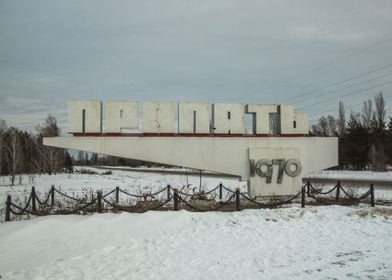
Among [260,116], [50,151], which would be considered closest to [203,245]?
[260,116]

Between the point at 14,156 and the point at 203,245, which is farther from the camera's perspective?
the point at 14,156

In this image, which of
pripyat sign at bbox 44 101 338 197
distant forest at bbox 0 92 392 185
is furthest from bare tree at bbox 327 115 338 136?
pripyat sign at bbox 44 101 338 197

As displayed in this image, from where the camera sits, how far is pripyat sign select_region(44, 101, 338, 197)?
14984 millimetres

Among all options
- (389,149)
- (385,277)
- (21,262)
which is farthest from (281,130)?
(389,149)

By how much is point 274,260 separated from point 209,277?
6.15 ft

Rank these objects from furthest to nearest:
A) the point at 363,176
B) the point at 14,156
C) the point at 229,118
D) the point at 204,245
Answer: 1. the point at 363,176
2. the point at 14,156
3. the point at 229,118
4. the point at 204,245

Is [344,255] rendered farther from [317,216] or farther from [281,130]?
[281,130]

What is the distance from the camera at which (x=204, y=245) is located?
9.85m

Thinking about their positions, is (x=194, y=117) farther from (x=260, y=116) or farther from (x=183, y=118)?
(x=260, y=116)

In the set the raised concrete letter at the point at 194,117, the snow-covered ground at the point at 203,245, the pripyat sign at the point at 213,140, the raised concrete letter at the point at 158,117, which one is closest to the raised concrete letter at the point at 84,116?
the pripyat sign at the point at 213,140

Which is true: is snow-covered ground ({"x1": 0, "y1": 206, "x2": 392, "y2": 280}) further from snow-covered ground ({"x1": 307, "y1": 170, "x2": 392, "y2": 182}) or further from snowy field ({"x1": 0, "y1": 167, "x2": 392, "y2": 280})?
snow-covered ground ({"x1": 307, "y1": 170, "x2": 392, "y2": 182})

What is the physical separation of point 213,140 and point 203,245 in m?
7.04

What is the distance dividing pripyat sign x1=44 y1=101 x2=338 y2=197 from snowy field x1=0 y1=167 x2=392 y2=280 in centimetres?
289

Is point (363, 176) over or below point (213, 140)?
below
